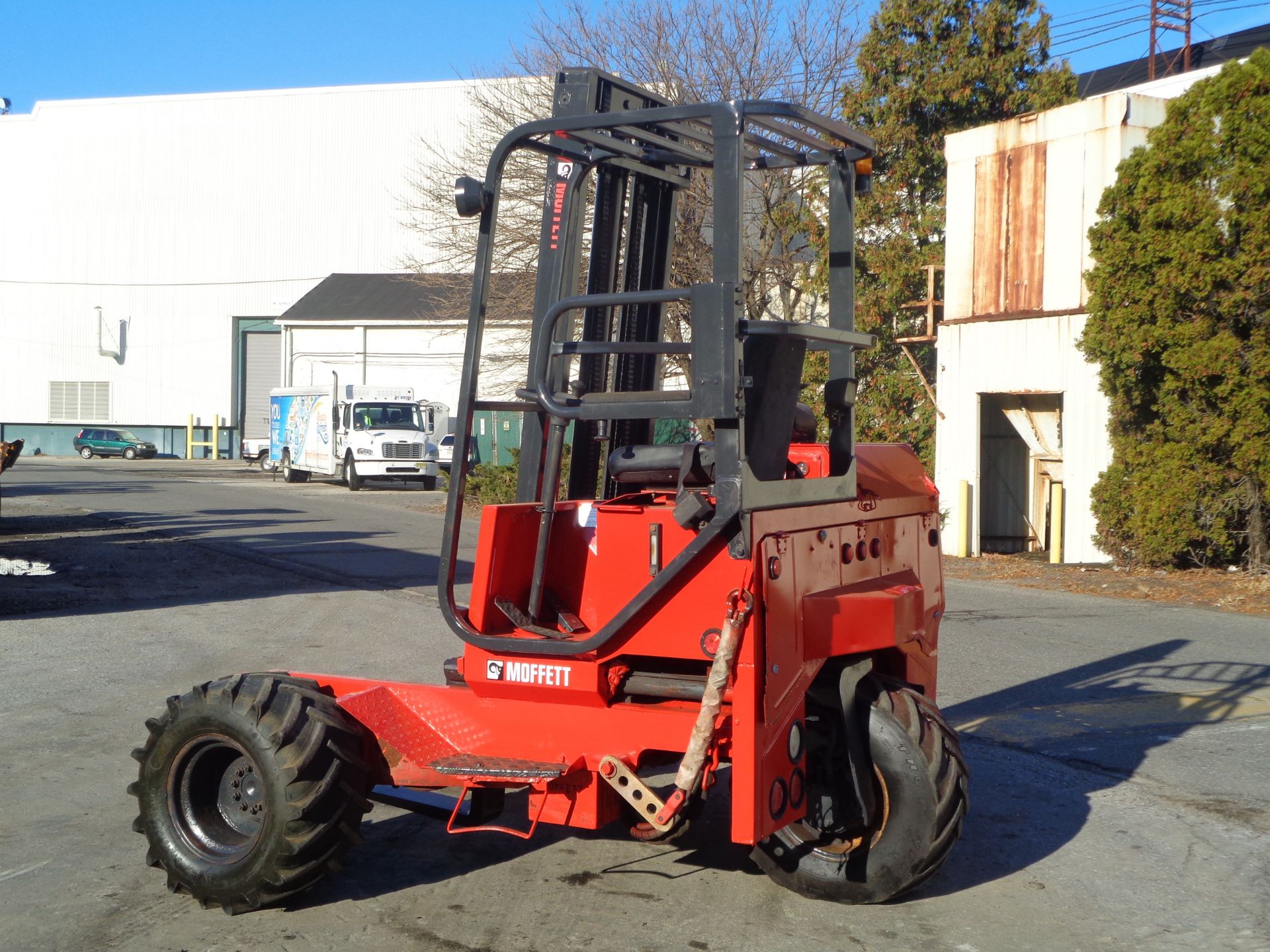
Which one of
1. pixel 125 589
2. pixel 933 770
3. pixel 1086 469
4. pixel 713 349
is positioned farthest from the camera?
pixel 1086 469

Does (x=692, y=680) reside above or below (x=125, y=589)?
above

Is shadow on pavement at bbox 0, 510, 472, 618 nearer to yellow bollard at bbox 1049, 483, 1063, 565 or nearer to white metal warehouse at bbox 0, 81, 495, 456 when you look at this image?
yellow bollard at bbox 1049, 483, 1063, 565

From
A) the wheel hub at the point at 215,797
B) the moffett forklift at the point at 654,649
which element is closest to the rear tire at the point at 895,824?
the moffett forklift at the point at 654,649

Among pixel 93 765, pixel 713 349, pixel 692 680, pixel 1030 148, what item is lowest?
pixel 93 765

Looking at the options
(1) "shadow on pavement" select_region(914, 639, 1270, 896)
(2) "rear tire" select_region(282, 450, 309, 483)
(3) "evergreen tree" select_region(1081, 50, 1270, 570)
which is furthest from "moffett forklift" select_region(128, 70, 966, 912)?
(2) "rear tire" select_region(282, 450, 309, 483)

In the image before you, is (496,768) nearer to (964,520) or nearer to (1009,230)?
(964,520)

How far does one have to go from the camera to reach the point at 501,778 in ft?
15.7

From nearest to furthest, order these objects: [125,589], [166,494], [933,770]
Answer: [933,770] → [125,589] → [166,494]

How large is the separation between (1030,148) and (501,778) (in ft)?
53.7

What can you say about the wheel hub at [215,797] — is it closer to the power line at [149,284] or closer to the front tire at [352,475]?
the front tire at [352,475]

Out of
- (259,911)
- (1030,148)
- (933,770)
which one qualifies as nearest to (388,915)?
(259,911)

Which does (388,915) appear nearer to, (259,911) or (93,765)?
(259,911)

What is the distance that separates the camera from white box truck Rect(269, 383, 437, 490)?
35.3 meters

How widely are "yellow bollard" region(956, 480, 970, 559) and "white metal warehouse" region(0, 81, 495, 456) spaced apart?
1626 inches
